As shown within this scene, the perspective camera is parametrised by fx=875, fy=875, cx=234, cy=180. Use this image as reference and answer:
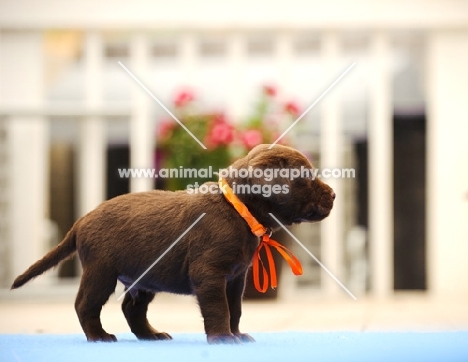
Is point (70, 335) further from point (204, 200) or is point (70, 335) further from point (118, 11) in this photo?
point (118, 11)

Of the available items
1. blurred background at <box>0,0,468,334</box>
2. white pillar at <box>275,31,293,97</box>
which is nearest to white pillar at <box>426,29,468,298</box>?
blurred background at <box>0,0,468,334</box>

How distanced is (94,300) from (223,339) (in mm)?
319

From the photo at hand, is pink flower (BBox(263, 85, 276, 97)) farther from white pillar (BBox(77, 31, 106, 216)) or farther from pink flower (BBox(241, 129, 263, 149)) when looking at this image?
white pillar (BBox(77, 31, 106, 216))

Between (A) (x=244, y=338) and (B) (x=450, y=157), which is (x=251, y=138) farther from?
(A) (x=244, y=338)

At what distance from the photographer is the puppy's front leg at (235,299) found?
1978 millimetres

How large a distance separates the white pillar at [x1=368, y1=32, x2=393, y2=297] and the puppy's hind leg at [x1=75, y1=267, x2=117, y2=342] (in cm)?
292

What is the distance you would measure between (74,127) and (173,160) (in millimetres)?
690

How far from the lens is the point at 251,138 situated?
4.17 m

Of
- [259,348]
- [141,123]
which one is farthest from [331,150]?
[259,348]

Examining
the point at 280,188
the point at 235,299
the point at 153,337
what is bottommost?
the point at 153,337

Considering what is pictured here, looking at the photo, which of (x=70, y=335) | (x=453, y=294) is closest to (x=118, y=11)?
(x=453, y=294)

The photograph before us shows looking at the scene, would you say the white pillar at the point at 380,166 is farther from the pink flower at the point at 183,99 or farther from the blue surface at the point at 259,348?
the blue surface at the point at 259,348

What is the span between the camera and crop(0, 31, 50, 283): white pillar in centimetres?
452

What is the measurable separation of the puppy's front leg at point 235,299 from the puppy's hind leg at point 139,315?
20cm
